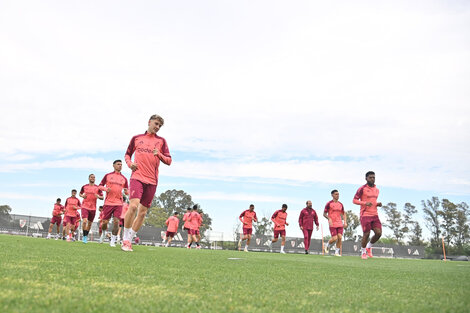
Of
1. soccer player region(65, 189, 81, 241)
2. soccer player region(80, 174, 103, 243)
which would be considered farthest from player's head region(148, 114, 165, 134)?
soccer player region(65, 189, 81, 241)

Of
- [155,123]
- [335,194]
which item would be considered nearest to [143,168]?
[155,123]

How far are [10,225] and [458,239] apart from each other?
Answer: 67.6 meters

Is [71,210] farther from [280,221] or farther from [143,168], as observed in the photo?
[143,168]

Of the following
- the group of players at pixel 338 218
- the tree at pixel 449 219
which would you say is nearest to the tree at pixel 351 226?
the tree at pixel 449 219

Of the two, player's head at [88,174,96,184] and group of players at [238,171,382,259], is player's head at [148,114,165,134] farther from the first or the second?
player's head at [88,174,96,184]

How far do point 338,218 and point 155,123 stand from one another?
980 centimetres

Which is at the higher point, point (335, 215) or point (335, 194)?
point (335, 194)

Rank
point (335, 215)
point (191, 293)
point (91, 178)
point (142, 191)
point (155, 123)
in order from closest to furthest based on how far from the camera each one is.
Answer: point (191, 293)
point (142, 191)
point (155, 123)
point (91, 178)
point (335, 215)

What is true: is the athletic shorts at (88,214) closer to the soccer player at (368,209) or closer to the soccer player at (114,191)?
the soccer player at (114,191)

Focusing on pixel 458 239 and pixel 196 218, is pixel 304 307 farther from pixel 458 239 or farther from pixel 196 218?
pixel 458 239

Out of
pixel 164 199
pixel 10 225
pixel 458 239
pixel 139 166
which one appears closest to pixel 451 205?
pixel 458 239

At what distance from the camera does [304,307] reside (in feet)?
7.55

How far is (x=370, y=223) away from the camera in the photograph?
1155 cm

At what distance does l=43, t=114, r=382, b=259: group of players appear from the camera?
285 inches
